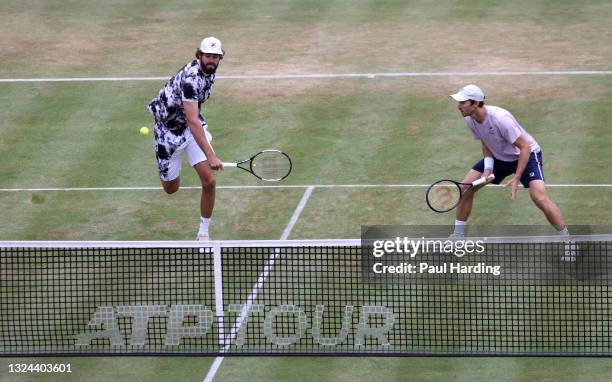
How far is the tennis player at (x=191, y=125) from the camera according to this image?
41.2ft

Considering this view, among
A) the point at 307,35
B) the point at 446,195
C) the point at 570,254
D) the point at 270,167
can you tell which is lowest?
the point at 307,35

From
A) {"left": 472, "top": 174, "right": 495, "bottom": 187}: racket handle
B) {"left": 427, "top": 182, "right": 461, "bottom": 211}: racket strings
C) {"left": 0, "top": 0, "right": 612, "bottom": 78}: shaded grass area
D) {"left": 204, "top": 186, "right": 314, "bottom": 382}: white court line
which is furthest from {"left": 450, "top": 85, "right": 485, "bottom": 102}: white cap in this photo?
{"left": 0, "top": 0, "right": 612, "bottom": 78}: shaded grass area

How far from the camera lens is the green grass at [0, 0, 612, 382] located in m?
13.8

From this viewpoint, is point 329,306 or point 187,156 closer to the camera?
point 329,306

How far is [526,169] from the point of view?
41.4 ft

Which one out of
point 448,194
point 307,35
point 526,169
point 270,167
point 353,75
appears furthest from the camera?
point 307,35

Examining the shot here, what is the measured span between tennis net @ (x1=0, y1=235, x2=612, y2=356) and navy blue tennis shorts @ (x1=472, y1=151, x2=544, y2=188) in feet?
2.51

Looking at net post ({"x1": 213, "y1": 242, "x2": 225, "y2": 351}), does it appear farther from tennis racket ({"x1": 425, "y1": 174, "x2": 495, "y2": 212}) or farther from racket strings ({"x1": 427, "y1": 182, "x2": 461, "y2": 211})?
racket strings ({"x1": 427, "y1": 182, "x2": 461, "y2": 211})

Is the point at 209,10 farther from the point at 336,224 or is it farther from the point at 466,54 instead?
the point at 336,224

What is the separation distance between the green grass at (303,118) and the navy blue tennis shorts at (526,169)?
1121 millimetres

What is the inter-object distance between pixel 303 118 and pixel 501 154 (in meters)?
5.09

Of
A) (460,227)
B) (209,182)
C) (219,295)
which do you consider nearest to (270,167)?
(209,182)

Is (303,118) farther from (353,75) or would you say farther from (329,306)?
(329,306)

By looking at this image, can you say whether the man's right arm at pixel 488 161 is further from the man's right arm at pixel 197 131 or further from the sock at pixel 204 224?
the sock at pixel 204 224
